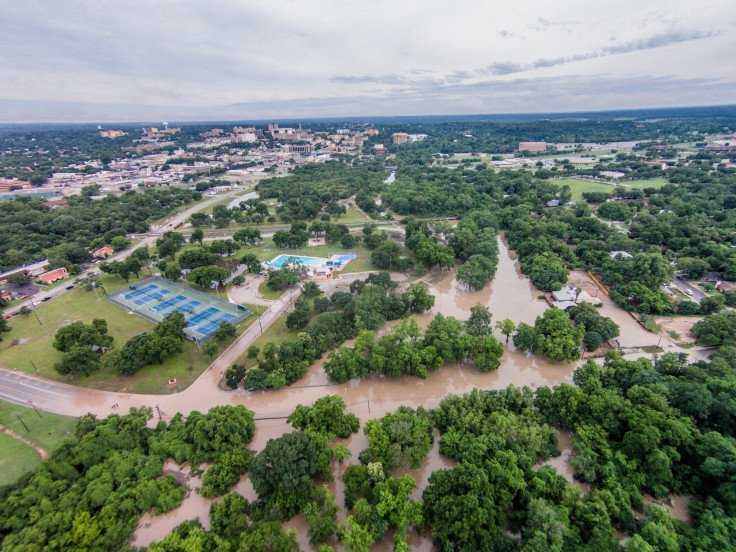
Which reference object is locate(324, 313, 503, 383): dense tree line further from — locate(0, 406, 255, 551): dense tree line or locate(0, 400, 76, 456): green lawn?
locate(0, 400, 76, 456): green lawn

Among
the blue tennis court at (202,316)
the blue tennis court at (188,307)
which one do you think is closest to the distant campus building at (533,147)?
the blue tennis court at (202,316)

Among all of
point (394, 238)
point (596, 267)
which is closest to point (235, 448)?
point (394, 238)

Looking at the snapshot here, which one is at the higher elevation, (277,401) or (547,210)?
(547,210)

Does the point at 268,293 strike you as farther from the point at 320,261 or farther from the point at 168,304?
the point at 168,304

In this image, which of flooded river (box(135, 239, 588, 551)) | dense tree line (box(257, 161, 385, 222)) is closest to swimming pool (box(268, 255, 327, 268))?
dense tree line (box(257, 161, 385, 222))

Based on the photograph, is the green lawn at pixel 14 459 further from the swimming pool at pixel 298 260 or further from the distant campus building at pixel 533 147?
the distant campus building at pixel 533 147

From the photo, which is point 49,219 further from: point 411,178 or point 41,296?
point 411,178
